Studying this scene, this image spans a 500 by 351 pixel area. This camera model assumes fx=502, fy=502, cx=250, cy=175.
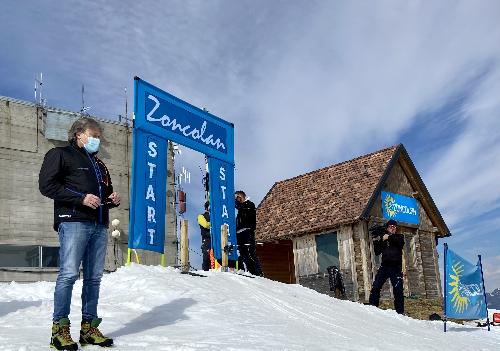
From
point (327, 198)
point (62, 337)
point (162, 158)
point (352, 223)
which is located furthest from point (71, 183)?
point (327, 198)

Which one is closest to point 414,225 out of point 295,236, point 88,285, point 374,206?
point 374,206

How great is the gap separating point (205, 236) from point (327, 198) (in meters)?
10.1

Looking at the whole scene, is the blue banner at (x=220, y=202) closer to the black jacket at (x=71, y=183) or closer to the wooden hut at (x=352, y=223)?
the black jacket at (x=71, y=183)

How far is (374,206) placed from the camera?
18828 mm

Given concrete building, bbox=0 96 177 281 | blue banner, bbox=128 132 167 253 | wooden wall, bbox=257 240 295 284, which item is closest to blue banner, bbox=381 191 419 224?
wooden wall, bbox=257 240 295 284

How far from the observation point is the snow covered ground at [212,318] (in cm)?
434

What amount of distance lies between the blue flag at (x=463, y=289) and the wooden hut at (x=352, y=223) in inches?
277

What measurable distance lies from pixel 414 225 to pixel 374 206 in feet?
9.28

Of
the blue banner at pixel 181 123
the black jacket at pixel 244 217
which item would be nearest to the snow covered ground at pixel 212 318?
the black jacket at pixel 244 217

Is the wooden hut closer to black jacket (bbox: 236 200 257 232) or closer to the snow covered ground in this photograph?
black jacket (bbox: 236 200 257 232)

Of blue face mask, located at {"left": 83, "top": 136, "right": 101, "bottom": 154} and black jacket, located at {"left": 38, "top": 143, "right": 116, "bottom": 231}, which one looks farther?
blue face mask, located at {"left": 83, "top": 136, "right": 101, "bottom": 154}

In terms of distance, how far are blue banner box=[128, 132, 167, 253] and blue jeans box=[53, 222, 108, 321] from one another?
164 inches

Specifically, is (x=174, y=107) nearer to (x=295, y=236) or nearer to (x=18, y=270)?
(x=295, y=236)

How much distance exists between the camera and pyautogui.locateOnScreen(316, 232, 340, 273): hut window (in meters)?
18.6
